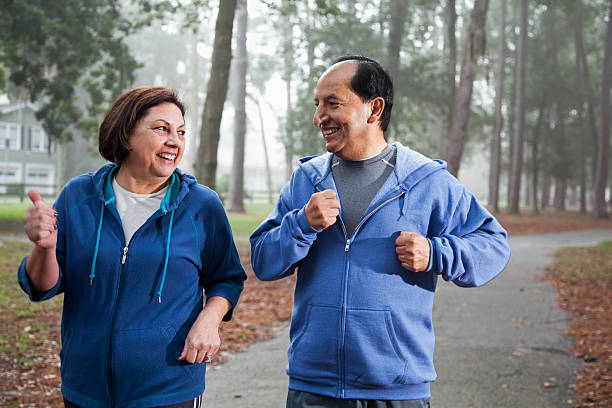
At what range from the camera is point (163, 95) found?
296cm

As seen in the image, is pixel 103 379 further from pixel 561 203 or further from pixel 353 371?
pixel 561 203

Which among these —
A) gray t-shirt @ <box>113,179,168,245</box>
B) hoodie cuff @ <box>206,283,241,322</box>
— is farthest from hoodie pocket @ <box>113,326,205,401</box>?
gray t-shirt @ <box>113,179,168,245</box>

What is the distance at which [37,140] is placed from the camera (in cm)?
4831

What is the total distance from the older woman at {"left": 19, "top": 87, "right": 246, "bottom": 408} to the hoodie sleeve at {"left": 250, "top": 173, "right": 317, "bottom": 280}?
0.16 m

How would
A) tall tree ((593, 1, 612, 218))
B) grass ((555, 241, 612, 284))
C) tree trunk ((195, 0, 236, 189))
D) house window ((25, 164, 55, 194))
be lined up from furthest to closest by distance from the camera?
house window ((25, 164, 55, 194)) → tall tree ((593, 1, 612, 218)) → grass ((555, 241, 612, 284)) → tree trunk ((195, 0, 236, 189))

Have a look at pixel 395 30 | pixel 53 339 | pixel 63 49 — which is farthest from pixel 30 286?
pixel 395 30

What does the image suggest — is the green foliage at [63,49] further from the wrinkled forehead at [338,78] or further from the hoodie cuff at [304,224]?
the hoodie cuff at [304,224]

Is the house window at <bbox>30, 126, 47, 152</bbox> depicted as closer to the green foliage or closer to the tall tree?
the green foliage

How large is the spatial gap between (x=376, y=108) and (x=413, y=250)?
28.7 inches

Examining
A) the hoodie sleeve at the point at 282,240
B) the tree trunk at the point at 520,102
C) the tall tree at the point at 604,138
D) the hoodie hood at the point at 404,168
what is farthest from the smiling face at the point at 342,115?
the tree trunk at the point at 520,102

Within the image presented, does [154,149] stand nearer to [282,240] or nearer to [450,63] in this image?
[282,240]

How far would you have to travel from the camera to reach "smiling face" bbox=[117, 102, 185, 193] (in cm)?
288

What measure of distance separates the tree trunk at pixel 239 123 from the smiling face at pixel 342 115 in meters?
32.0

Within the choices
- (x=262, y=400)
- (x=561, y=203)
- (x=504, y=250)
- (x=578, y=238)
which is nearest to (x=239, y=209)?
(x=578, y=238)
